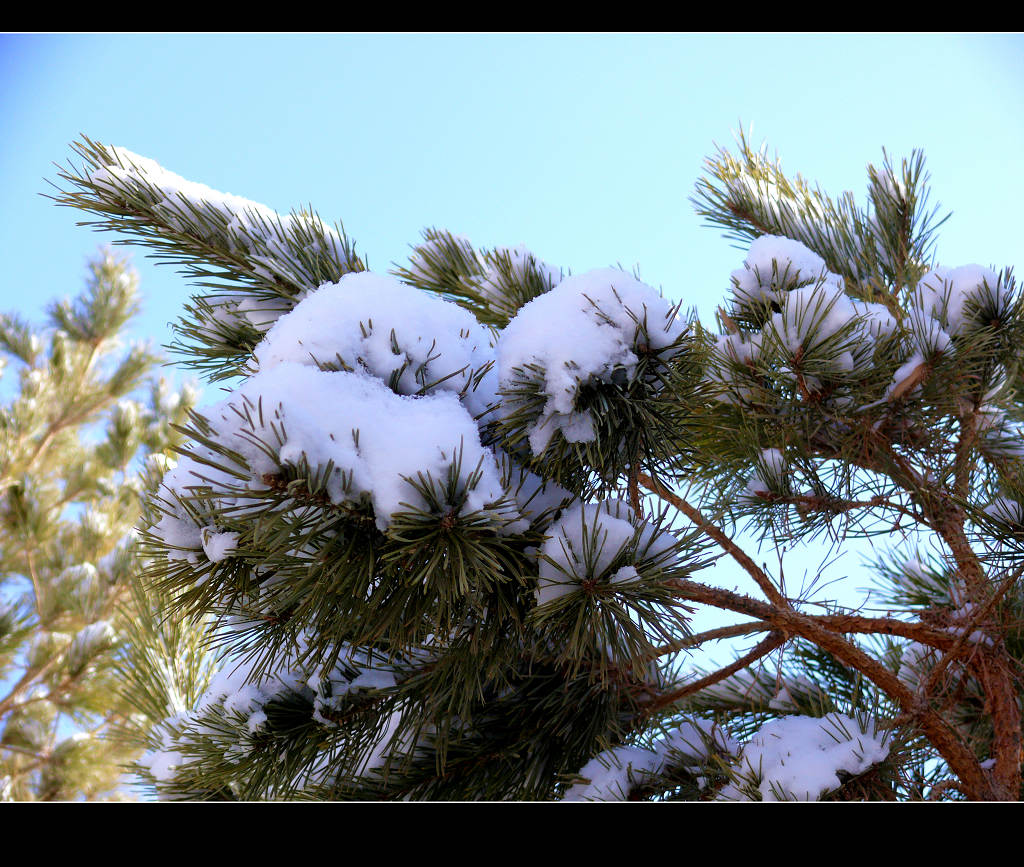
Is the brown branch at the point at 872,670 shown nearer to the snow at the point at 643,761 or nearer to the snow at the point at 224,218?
the snow at the point at 643,761

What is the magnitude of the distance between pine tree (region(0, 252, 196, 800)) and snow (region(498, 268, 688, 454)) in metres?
2.17

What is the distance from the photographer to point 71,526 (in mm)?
3475

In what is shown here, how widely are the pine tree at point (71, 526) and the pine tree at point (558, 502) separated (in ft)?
6.14

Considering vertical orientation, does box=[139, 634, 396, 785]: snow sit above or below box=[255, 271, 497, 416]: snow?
below

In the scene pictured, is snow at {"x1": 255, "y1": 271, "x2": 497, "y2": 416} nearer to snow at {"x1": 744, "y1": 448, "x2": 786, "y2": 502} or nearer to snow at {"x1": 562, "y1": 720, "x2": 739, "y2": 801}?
snow at {"x1": 562, "y1": 720, "x2": 739, "y2": 801}

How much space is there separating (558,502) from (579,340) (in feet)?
0.35

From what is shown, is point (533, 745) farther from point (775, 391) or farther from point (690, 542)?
point (775, 391)

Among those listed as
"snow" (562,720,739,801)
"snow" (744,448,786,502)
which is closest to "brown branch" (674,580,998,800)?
"snow" (562,720,739,801)

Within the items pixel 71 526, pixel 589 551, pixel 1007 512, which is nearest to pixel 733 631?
pixel 1007 512

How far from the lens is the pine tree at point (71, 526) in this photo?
2.82 meters

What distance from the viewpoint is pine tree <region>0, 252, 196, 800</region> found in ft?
9.26
